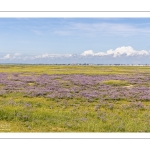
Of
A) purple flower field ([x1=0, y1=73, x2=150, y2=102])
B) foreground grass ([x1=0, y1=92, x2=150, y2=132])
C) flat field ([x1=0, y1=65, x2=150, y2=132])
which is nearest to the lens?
foreground grass ([x1=0, y1=92, x2=150, y2=132])

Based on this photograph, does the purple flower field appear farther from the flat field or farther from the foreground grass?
the foreground grass

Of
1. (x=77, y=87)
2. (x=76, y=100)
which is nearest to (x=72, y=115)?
(x=76, y=100)

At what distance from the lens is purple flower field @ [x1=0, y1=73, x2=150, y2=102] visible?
13047 mm

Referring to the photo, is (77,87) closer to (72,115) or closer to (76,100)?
(76,100)

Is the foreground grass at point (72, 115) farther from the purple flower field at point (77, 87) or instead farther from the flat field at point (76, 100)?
the purple flower field at point (77, 87)

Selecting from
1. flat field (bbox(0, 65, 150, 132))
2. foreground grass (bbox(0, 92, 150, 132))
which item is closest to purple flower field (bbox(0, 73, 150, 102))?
flat field (bbox(0, 65, 150, 132))

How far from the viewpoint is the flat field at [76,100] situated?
10.4 meters

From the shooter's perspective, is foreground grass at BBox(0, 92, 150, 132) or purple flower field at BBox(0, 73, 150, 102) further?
purple flower field at BBox(0, 73, 150, 102)

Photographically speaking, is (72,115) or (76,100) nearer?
(72,115)

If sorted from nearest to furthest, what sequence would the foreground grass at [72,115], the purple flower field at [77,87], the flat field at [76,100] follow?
the foreground grass at [72,115] → the flat field at [76,100] → the purple flower field at [77,87]

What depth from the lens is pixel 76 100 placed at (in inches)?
511

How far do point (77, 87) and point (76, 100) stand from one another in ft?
4.76

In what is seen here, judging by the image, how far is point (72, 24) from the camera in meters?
11.8

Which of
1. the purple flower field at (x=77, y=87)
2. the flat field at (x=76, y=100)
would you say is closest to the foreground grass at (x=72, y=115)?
the flat field at (x=76, y=100)
